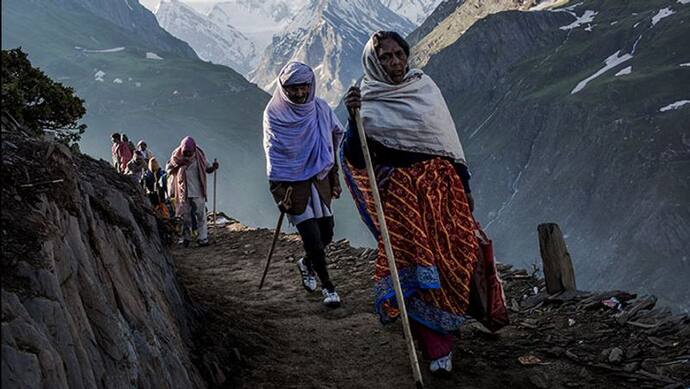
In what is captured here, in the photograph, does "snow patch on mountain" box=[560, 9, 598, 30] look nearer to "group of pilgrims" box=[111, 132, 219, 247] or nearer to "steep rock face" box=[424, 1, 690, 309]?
"steep rock face" box=[424, 1, 690, 309]

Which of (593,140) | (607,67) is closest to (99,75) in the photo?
(593,140)

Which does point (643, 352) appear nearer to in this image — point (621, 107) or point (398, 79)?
point (398, 79)

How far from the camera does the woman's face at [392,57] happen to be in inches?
186

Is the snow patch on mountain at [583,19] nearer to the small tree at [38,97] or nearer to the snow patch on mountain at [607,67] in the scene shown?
the snow patch on mountain at [607,67]

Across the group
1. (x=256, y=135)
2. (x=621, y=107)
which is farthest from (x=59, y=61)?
(x=621, y=107)

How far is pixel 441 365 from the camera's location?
4.33 metres

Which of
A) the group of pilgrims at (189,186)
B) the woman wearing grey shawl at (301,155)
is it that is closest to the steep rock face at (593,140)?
the group of pilgrims at (189,186)

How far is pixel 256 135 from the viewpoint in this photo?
172125 millimetres

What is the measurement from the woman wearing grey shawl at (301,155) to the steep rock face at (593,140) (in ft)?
292

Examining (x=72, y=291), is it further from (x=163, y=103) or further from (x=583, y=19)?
(x=583, y=19)

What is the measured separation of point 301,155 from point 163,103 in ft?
551

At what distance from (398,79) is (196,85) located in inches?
7221

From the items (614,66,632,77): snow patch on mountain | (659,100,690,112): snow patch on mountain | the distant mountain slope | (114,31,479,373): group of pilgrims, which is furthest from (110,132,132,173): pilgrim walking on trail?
(614,66,632,77): snow patch on mountain

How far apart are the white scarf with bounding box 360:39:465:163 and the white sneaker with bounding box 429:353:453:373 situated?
5.16 feet
